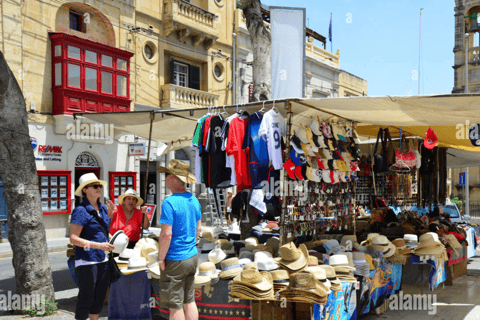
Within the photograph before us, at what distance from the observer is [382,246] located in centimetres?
655

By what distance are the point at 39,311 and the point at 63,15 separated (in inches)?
510

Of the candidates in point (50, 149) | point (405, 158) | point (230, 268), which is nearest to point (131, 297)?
point (230, 268)

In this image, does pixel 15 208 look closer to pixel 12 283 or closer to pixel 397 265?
pixel 12 283

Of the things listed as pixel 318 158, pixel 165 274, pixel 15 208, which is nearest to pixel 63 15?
pixel 15 208

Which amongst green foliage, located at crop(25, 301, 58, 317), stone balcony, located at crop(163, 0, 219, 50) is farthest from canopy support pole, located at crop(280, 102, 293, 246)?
stone balcony, located at crop(163, 0, 219, 50)

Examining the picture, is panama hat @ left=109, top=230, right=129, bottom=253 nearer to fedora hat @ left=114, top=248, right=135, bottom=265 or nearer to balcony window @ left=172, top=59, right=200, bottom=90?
fedora hat @ left=114, top=248, right=135, bottom=265

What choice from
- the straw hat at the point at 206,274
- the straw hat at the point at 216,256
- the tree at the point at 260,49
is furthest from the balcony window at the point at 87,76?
the straw hat at the point at 206,274

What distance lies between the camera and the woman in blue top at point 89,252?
473 cm

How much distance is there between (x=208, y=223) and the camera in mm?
20734

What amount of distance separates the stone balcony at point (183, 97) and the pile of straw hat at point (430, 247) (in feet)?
45.7

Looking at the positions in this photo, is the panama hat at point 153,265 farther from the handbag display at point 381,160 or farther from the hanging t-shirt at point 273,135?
the handbag display at point 381,160

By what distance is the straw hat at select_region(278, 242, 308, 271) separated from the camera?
5082mm

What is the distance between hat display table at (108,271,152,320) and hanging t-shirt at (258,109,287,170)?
2.19 metres

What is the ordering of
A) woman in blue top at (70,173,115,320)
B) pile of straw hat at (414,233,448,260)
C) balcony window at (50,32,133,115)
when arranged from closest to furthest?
woman in blue top at (70,173,115,320) → pile of straw hat at (414,233,448,260) → balcony window at (50,32,133,115)
